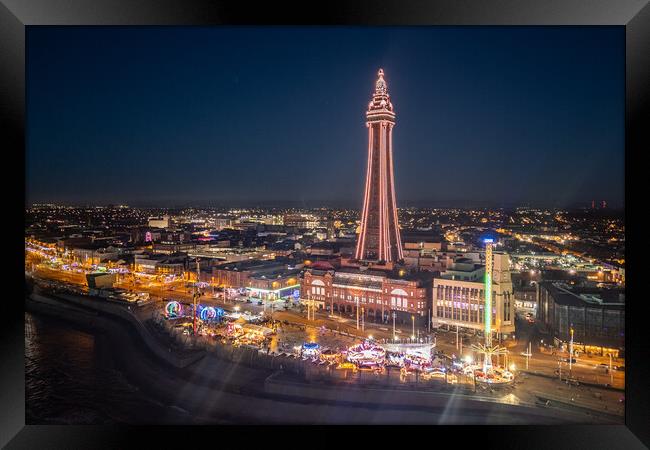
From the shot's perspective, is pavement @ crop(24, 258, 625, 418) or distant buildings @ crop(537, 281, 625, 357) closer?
pavement @ crop(24, 258, 625, 418)

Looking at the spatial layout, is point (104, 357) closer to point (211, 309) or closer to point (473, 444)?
point (211, 309)

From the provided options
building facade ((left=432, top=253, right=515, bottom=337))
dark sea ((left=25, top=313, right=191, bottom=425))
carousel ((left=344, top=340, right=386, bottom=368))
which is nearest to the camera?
dark sea ((left=25, top=313, right=191, bottom=425))

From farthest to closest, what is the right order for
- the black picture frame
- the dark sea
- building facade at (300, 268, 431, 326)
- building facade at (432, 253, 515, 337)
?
building facade at (300, 268, 431, 326)
building facade at (432, 253, 515, 337)
the dark sea
the black picture frame

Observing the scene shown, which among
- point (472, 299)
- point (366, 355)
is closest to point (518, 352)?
point (472, 299)

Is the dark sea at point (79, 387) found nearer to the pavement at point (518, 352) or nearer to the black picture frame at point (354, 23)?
the black picture frame at point (354, 23)

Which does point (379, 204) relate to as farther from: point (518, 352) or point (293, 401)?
point (293, 401)

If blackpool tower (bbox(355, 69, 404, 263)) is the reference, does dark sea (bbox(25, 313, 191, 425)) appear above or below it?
below

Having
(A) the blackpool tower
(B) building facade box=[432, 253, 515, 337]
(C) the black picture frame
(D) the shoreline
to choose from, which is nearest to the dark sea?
(D) the shoreline

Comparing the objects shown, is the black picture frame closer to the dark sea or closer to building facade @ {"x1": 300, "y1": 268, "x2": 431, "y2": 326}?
the dark sea
